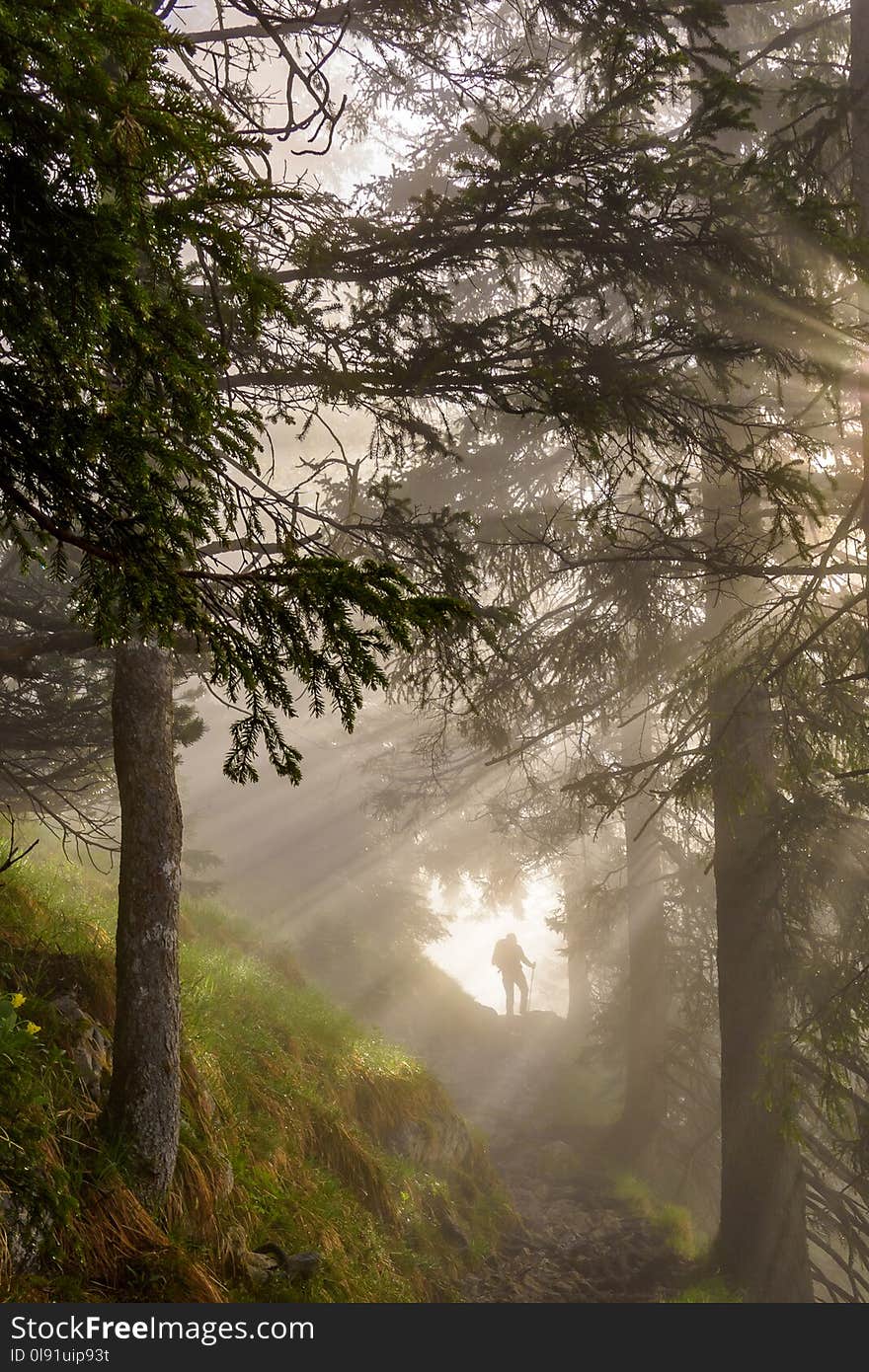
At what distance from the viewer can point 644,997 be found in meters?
15.5

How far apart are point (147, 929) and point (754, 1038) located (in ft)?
23.6

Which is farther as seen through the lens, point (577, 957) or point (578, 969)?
point (578, 969)

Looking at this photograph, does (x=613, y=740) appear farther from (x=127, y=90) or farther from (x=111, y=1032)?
(x=127, y=90)

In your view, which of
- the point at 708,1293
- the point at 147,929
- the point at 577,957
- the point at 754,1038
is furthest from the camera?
the point at 577,957

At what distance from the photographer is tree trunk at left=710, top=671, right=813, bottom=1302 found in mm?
8469

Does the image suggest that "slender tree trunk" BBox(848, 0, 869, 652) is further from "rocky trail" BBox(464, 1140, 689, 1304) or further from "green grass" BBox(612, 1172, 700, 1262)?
"green grass" BBox(612, 1172, 700, 1262)

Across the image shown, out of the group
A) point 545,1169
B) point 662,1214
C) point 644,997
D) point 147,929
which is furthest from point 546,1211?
point 147,929

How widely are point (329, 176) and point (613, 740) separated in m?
14.1

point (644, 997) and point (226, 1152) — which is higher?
point (644, 997)

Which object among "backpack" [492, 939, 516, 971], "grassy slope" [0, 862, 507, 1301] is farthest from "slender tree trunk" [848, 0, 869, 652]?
"backpack" [492, 939, 516, 971]

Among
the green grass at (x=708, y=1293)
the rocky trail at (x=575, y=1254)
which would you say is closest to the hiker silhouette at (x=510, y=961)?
the rocky trail at (x=575, y=1254)

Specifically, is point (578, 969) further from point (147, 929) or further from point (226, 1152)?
point (147, 929)

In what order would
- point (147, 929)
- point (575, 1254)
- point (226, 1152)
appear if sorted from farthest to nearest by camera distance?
1. point (575, 1254)
2. point (226, 1152)
3. point (147, 929)

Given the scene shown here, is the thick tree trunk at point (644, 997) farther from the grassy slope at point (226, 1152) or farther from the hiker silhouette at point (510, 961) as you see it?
the hiker silhouette at point (510, 961)
